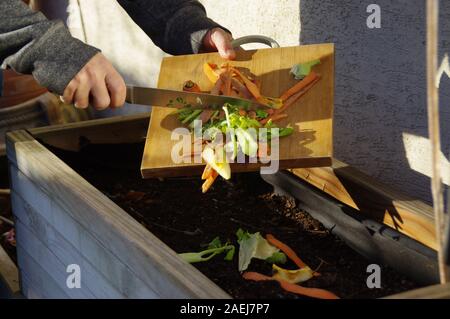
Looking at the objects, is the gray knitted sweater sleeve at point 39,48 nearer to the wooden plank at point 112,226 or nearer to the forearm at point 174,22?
the wooden plank at point 112,226

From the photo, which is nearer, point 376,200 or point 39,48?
point 376,200

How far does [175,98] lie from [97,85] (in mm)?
207

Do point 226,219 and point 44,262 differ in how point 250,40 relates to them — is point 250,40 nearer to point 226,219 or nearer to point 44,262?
point 226,219

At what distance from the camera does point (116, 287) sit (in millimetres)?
1664

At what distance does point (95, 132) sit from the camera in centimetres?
242

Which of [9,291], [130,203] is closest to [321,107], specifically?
[130,203]

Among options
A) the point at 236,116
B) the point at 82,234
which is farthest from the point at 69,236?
the point at 236,116

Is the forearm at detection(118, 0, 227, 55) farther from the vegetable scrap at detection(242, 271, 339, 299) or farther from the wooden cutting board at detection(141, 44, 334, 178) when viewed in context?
the vegetable scrap at detection(242, 271, 339, 299)

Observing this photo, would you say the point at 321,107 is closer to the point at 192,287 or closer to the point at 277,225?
the point at 277,225

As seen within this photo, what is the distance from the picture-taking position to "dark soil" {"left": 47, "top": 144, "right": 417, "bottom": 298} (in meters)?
1.69

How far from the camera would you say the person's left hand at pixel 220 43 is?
217cm

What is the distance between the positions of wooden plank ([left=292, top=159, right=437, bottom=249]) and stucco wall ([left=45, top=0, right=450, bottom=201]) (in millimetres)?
275

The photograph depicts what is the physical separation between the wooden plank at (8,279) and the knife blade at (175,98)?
0.92 meters
